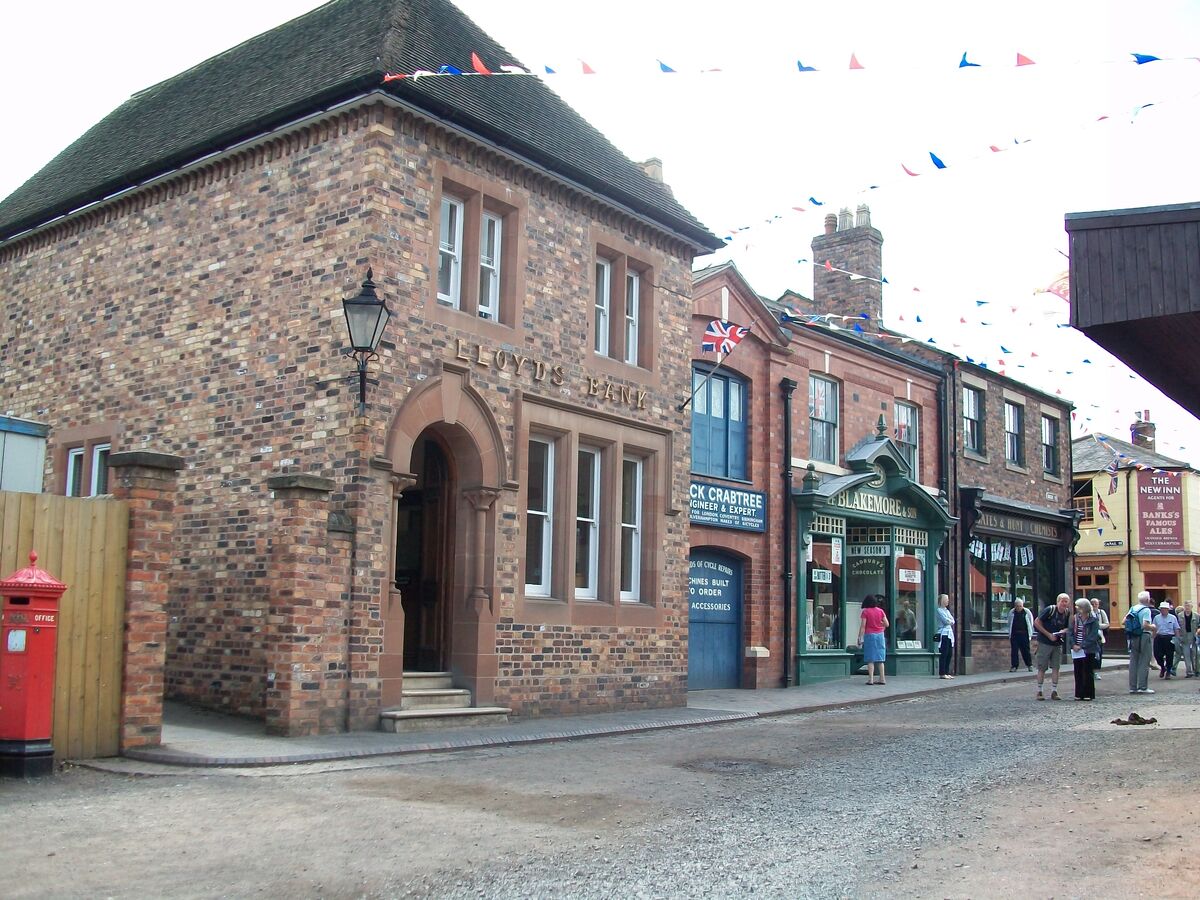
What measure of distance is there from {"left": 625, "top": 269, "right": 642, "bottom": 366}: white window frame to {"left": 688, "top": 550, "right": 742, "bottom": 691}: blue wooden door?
430cm

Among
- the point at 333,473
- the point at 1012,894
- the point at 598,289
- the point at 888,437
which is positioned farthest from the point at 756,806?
the point at 888,437

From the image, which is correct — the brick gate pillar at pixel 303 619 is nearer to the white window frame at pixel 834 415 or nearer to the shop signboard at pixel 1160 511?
the white window frame at pixel 834 415

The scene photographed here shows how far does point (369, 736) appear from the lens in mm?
12281

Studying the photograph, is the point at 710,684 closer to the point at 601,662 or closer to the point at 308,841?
the point at 601,662

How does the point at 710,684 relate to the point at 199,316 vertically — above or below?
below

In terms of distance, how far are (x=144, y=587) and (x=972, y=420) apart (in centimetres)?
2181

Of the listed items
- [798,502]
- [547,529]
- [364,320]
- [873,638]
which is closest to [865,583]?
[873,638]

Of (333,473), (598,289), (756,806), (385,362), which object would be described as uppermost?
(598,289)

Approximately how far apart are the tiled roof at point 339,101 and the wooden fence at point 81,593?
5669 millimetres

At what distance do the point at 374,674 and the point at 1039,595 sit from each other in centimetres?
2245

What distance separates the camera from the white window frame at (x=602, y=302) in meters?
16.8

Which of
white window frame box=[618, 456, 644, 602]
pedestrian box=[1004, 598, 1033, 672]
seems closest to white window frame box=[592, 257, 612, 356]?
white window frame box=[618, 456, 644, 602]

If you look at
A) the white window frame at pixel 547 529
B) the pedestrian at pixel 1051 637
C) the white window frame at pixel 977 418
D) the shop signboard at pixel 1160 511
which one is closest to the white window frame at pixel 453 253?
the white window frame at pixel 547 529

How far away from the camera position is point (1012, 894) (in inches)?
248
